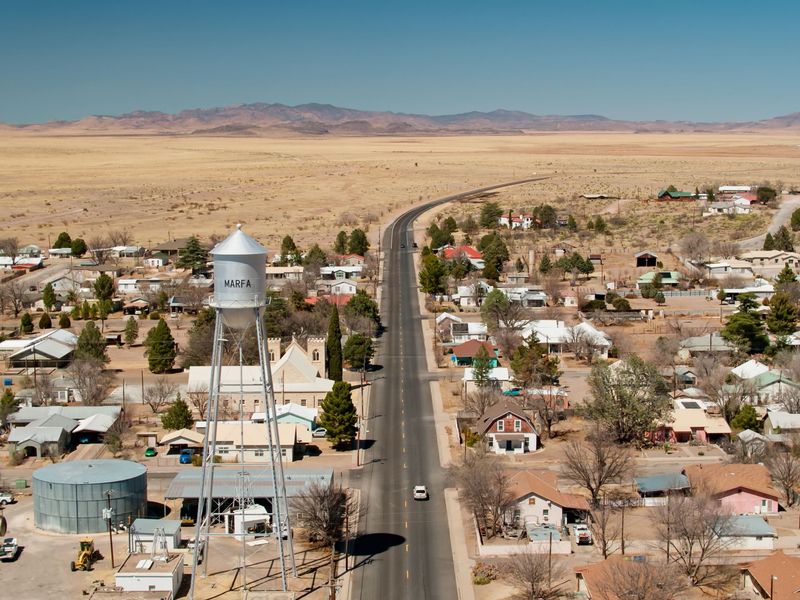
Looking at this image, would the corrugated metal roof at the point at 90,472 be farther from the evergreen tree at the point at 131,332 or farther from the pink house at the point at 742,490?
the evergreen tree at the point at 131,332

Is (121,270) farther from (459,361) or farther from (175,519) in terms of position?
(175,519)

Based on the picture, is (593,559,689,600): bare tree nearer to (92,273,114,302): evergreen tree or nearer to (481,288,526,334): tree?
(481,288,526,334): tree

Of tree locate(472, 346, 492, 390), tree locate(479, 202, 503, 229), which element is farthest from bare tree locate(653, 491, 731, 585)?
tree locate(479, 202, 503, 229)

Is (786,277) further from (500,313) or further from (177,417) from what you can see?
(177,417)

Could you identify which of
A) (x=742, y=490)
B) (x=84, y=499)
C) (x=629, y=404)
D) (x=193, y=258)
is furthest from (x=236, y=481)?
(x=193, y=258)

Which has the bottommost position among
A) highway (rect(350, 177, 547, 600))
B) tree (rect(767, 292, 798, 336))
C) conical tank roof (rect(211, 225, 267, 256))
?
highway (rect(350, 177, 547, 600))
